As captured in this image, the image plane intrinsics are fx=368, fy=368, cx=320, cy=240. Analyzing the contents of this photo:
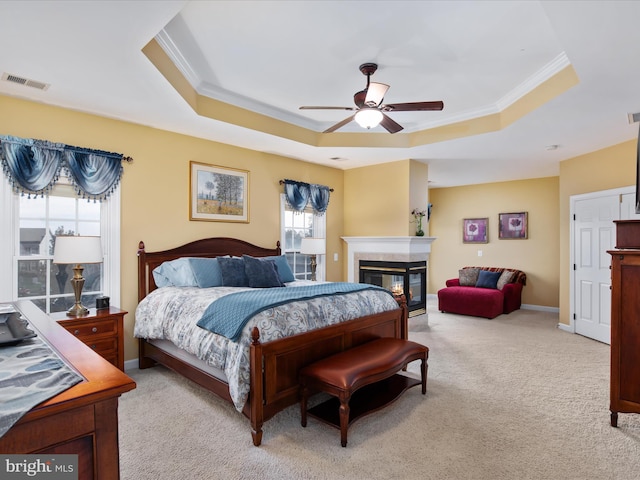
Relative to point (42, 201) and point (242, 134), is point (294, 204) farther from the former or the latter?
point (42, 201)

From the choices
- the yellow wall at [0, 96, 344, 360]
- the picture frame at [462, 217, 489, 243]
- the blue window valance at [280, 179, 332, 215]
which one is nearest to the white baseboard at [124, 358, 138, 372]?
the yellow wall at [0, 96, 344, 360]

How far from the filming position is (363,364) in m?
2.72

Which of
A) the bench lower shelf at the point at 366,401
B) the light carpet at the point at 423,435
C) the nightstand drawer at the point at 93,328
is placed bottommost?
the light carpet at the point at 423,435

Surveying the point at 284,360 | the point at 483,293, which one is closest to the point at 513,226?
the point at 483,293

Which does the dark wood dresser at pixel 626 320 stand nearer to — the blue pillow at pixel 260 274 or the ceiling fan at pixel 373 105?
the ceiling fan at pixel 373 105

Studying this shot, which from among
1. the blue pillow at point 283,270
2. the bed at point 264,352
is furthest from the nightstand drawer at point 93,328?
the blue pillow at point 283,270

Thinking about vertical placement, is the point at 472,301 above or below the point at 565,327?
A: above

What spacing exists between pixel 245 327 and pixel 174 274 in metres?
1.83

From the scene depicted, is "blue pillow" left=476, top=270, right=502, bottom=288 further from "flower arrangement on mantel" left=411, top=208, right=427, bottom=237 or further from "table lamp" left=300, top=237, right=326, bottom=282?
"table lamp" left=300, top=237, right=326, bottom=282

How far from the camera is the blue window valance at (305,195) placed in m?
5.55

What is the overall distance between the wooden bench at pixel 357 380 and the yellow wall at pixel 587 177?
3792 mm

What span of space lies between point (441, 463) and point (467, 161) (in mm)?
4710

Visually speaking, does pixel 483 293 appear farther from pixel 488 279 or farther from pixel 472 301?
pixel 488 279

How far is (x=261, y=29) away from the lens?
107 inches
